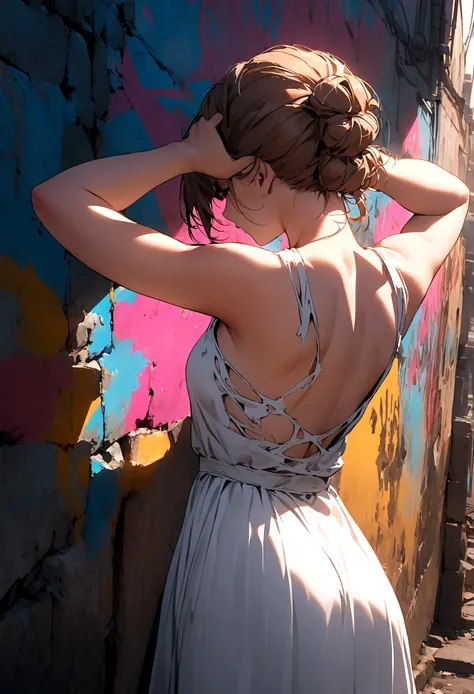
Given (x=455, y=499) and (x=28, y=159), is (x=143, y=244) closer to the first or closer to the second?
(x=28, y=159)

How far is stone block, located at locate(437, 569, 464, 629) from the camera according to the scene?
5543mm

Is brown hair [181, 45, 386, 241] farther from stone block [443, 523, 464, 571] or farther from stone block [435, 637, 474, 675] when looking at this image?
stone block [443, 523, 464, 571]

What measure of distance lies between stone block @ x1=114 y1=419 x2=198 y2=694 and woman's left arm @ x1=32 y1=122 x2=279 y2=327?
0.70 meters

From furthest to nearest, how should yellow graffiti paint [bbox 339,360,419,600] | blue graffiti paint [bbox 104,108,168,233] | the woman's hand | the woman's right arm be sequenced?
yellow graffiti paint [bbox 339,360,419,600], blue graffiti paint [bbox 104,108,168,233], the woman's right arm, the woman's hand

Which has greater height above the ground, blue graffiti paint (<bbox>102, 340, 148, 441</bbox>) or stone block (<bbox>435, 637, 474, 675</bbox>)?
blue graffiti paint (<bbox>102, 340, 148, 441</bbox>)

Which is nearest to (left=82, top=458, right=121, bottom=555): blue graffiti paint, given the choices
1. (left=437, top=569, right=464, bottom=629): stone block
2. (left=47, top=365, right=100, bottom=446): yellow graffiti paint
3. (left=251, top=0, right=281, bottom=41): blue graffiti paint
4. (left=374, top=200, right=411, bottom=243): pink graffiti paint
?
(left=47, top=365, right=100, bottom=446): yellow graffiti paint

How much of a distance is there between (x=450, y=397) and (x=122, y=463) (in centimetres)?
439

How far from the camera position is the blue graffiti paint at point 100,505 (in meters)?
1.76

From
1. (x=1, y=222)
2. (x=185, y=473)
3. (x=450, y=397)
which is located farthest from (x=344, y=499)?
→ (x=450, y=397)

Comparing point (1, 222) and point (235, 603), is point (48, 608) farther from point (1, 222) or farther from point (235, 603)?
point (1, 222)

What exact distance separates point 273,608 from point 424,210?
0.85m

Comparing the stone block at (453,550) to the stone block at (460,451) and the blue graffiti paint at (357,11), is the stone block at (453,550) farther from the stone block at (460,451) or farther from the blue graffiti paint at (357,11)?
the blue graffiti paint at (357,11)

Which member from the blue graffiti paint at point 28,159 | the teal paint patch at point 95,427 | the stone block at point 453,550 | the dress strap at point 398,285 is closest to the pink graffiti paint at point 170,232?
the teal paint patch at point 95,427

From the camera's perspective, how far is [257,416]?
1.46 metres
